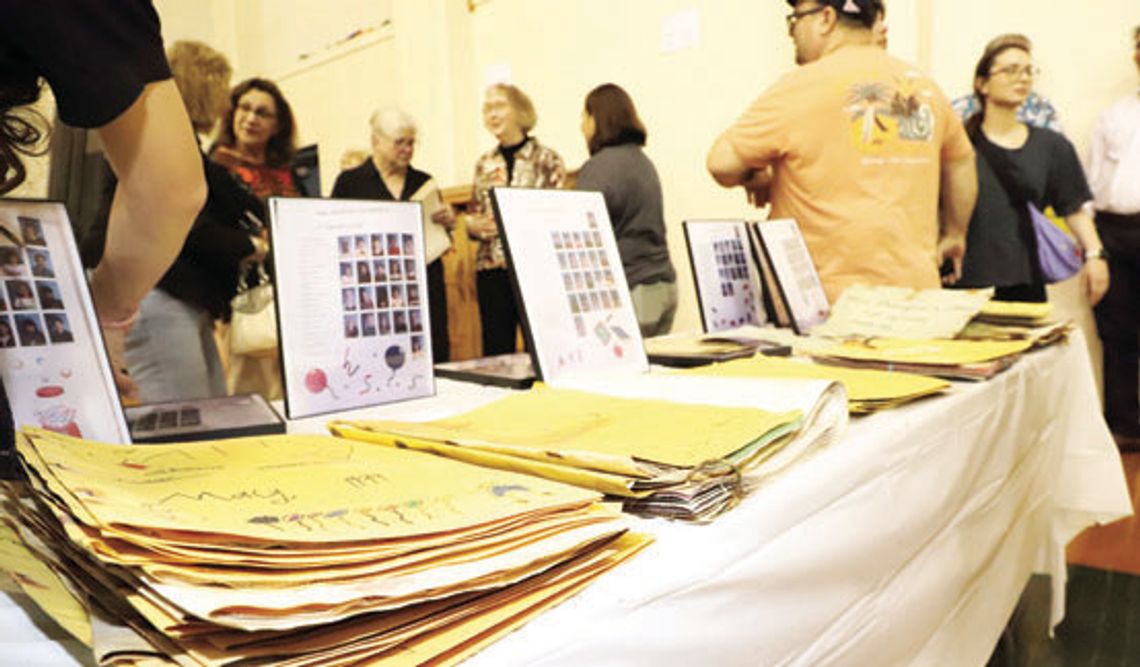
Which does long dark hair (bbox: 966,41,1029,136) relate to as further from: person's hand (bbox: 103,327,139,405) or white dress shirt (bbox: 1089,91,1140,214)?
person's hand (bbox: 103,327,139,405)

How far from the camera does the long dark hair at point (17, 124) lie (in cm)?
54

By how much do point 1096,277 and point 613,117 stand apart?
1.98 metres

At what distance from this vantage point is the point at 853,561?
64 cm

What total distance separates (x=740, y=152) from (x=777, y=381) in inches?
38.6

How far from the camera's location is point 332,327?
33.9 inches

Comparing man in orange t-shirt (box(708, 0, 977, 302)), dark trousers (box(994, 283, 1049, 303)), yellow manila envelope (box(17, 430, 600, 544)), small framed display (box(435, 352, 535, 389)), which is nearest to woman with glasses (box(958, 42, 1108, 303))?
dark trousers (box(994, 283, 1049, 303))

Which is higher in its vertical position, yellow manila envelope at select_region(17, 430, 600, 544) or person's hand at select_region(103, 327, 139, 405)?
person's hand at select_region(103, 327, 139, 405)

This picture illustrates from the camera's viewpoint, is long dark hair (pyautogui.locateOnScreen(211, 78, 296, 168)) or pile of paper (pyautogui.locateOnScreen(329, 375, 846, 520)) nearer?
pile of paper (pyautogui.locateOnScreen(329, 375, 846, 520))

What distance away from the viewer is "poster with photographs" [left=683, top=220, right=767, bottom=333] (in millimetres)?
1457

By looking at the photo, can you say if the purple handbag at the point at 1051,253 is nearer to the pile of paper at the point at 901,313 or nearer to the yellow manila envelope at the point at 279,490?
the pile of paper at the point at 901,313

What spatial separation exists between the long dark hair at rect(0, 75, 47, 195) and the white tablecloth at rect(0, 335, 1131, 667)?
0.34 m

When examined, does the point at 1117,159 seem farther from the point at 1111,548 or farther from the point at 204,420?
the point at 204,420

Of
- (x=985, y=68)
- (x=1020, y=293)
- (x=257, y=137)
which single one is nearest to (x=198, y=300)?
(x=257, y=137)

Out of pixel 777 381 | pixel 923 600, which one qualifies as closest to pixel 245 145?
pixel 777 381
